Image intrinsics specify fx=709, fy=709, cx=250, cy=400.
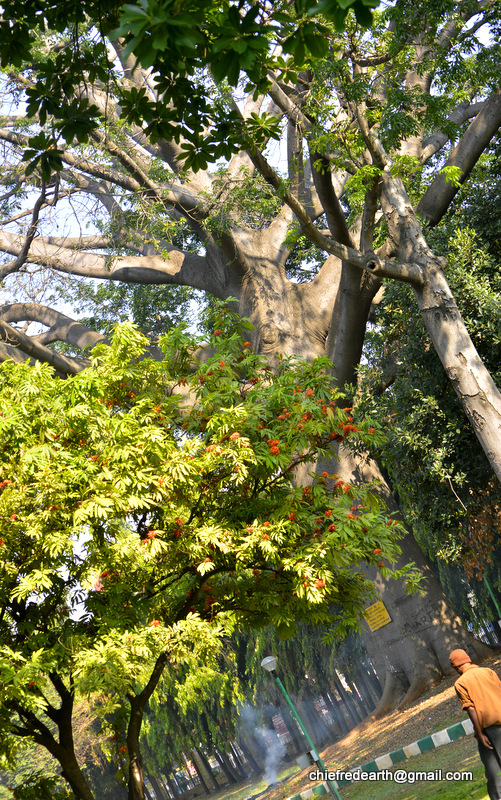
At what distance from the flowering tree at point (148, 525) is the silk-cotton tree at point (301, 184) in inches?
86.9

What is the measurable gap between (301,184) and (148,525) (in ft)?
33.9

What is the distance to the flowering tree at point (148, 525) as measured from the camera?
5754mm

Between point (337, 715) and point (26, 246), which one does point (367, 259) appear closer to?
point (26, 246)

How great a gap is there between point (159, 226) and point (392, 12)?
15.9ft

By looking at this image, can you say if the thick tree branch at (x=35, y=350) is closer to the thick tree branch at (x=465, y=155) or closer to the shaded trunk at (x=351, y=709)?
the thick tree branch at (x=465, y=155)

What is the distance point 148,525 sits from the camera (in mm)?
6891

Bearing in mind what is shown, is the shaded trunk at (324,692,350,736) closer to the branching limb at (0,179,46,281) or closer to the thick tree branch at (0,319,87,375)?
the thick tree branch at (0,319,87,375)

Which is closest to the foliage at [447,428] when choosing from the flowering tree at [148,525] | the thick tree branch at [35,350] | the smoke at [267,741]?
the flowering tree at [148,525]

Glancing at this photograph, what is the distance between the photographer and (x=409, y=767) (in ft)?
30.1

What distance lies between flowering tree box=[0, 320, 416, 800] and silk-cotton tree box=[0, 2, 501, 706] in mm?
2207

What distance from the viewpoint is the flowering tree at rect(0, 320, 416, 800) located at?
5754 mm

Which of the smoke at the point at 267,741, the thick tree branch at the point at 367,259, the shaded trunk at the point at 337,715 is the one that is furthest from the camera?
the shaded trunk at the point at 337,715

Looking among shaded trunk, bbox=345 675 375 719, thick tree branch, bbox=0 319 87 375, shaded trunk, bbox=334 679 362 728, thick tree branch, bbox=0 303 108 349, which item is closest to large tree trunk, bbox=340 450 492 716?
thick tree branch, bbox=0 319 87 375

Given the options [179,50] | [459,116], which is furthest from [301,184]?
[179,50]
